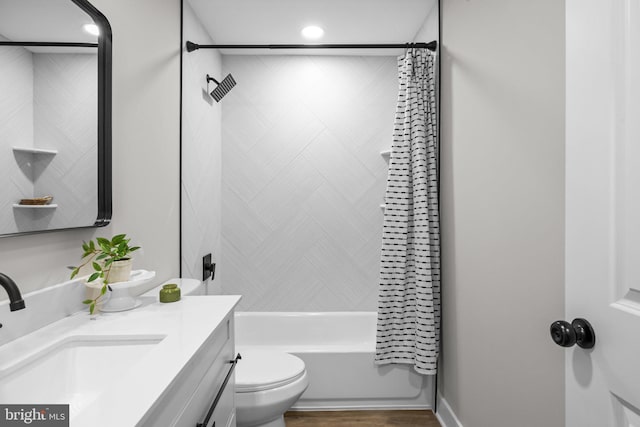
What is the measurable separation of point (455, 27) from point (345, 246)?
64.9 inches

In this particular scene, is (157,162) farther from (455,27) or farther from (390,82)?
(390,82)

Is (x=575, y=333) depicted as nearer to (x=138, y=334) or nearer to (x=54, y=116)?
(x=138, y=334)

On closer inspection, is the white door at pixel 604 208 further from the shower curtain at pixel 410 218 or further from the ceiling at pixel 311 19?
the ceiling at pixel 311 19

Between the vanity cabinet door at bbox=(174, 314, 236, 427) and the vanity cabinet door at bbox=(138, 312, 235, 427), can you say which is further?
the vanity cabinet door at bbox=(174, 314, 236, 427)

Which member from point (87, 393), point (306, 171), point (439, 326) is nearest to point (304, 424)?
point (439, 326)

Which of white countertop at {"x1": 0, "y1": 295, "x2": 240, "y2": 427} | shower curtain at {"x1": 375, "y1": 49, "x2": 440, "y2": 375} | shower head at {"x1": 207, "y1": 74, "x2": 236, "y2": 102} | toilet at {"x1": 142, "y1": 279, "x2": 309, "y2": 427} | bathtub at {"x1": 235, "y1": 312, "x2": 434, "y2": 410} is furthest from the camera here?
shower head at {"x1": 207, "y1": 74, "x2": 236, "y2": 102}

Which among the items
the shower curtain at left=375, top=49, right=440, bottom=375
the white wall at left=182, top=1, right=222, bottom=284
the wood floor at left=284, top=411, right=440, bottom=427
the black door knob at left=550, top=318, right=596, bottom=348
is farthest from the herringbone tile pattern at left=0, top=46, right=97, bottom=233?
the wood floor at left=284, top=411, right=440, bottom=427

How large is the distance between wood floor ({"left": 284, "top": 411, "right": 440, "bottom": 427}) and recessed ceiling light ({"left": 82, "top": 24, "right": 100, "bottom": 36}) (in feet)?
6.81

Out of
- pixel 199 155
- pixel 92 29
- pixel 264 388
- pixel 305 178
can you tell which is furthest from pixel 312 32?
pixel 264 388

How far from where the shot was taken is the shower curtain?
6.88 ft

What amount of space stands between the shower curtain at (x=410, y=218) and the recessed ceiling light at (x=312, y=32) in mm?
747

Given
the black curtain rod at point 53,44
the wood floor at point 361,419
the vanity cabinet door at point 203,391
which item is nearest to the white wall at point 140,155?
the black curtain rod at point 53,44

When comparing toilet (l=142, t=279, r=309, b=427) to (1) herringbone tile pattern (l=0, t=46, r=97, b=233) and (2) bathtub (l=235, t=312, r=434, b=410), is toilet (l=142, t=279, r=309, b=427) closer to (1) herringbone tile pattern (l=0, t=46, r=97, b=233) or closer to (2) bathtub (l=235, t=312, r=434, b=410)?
(2) bathtub (l=235, t=312, r=434, b=410)

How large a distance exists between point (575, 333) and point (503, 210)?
689mm
